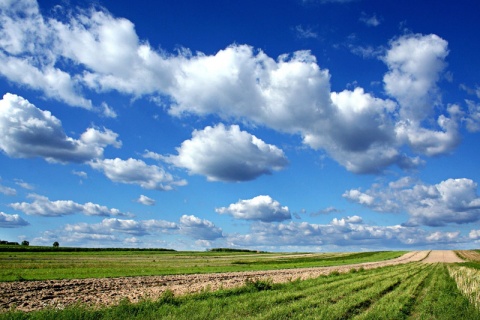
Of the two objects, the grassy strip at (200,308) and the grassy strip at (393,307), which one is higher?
the grassy strip at (200,308)

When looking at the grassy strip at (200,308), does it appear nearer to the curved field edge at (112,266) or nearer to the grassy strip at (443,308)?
the grassy strip at (443,308)

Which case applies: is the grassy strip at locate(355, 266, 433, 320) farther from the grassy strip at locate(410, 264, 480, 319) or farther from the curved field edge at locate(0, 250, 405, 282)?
the curved field edge at locate(0, 250, 405, 282)

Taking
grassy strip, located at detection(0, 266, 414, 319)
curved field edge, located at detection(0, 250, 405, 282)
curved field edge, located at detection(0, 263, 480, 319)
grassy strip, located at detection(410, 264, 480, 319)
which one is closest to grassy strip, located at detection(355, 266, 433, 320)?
curved field edge, located at detection(0, 263, 480, 319)

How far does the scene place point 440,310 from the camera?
1922cm

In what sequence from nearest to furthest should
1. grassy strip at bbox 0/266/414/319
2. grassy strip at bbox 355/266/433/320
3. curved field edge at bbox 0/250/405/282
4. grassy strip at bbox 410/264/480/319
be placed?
1. grassy strip at bbox 0/266/414/319
2. grassy strip at bbox 355/266/433/320
3. grassy strip at bbox 410/264/480/319
4. curved field edge at bbox 0/250/405/282

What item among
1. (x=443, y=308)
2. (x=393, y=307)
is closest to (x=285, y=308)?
(x=393, y=307)

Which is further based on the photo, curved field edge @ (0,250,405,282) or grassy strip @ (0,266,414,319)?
curved field edge @ (0,250,405,282)

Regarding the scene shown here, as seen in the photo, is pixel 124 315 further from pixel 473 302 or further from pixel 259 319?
pixel 473 302

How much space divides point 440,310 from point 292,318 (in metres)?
8.55

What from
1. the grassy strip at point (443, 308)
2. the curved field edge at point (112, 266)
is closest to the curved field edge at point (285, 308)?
the grassy strip at point (443, 308)

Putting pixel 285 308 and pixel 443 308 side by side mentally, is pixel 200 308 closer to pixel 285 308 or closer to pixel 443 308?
pixel 285 308

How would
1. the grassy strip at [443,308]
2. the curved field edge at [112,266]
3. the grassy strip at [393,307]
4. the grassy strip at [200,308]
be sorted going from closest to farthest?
the grassy strip at [200,308], the grassy strip at [393,307], the grassy strip at [443,308], the curved field edge at [112,266]

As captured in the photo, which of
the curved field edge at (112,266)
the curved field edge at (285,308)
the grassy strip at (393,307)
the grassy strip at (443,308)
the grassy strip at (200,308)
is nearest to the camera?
the grassy strip at (200,308)

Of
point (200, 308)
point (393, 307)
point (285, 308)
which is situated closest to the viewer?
point (285, 308)
